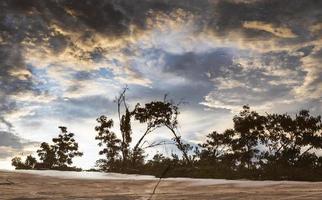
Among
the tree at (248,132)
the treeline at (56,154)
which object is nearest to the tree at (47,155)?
the treeline at (56,154)

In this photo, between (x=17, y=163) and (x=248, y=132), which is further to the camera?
(x=17, y=163)

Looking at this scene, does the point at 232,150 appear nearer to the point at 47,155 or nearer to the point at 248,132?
the point at 248,132

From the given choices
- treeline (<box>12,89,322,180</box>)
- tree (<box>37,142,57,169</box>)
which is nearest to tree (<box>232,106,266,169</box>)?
treeline (<box>12,89,322,180</box>)

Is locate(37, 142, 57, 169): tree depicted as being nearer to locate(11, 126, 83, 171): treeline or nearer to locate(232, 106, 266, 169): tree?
locate(11, 126, 83, 171): treeline

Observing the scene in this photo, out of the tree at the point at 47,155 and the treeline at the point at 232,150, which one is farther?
the tree at the point at 47,155

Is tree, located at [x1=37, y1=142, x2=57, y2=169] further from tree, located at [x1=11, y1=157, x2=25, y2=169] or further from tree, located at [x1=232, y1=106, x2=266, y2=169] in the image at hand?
tree, located at [x1=232, y1=106, x2=266, y2=169]

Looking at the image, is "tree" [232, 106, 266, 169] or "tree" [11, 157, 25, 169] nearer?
"tree" [232, 106, 266, 169]

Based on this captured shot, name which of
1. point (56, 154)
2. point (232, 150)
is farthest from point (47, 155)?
point (232, 150)

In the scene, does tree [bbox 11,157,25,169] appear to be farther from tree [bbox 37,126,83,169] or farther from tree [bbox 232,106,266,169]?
tree [bbox 232,106,266,169]

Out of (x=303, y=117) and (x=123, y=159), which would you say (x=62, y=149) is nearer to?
(x=123, y=159)

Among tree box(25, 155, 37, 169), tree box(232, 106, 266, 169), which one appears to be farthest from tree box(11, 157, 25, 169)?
tree box(232, 106, 266, 169)

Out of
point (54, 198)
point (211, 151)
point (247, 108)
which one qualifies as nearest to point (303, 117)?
point (247, 108)

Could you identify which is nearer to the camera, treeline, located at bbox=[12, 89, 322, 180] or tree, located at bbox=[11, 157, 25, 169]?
treeline, located at bbox=[12, 89, 322, 180]

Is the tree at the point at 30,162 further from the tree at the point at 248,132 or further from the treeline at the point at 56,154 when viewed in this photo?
the tree at the point at 248,132
